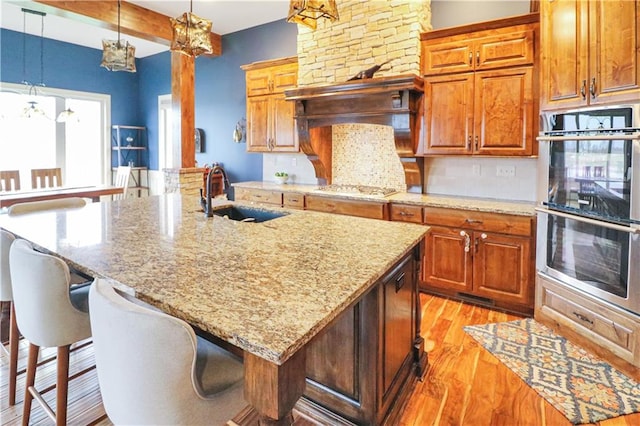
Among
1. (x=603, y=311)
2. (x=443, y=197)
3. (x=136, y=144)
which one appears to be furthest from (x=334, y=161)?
(x=136, y=144)

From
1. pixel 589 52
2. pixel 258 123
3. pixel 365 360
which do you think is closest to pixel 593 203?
pixel 589 52

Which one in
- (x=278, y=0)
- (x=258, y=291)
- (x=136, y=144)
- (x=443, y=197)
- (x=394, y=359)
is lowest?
(x=394, y=359)

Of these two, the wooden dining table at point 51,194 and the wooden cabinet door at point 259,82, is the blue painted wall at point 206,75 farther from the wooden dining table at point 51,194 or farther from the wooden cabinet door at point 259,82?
the wooden dining table at point 51,194

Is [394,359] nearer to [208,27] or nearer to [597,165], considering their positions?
[597,165]

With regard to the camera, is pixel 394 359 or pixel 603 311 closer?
pixel 394 359

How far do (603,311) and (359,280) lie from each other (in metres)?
2.06

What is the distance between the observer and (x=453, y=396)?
214 cm

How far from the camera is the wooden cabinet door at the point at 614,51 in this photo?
87.1 inches

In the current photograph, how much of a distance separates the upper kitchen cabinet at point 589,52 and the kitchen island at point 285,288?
1.55 metres

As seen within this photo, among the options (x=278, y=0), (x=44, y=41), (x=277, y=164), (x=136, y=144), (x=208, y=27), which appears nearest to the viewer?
(x=208, y=27)

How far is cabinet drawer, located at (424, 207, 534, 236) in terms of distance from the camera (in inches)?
122

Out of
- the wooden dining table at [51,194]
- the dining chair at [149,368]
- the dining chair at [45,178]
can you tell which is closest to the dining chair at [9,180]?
the dining chair at [45,178]

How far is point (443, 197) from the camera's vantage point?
383 centimetres

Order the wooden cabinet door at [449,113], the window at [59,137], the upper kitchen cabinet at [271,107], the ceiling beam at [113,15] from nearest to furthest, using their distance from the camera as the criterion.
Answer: the wooden cabinet door at [449,113] < the ceiling beam at [113,15] < the upper kitchen cabinet at [271,107] < the window at [59,137]
